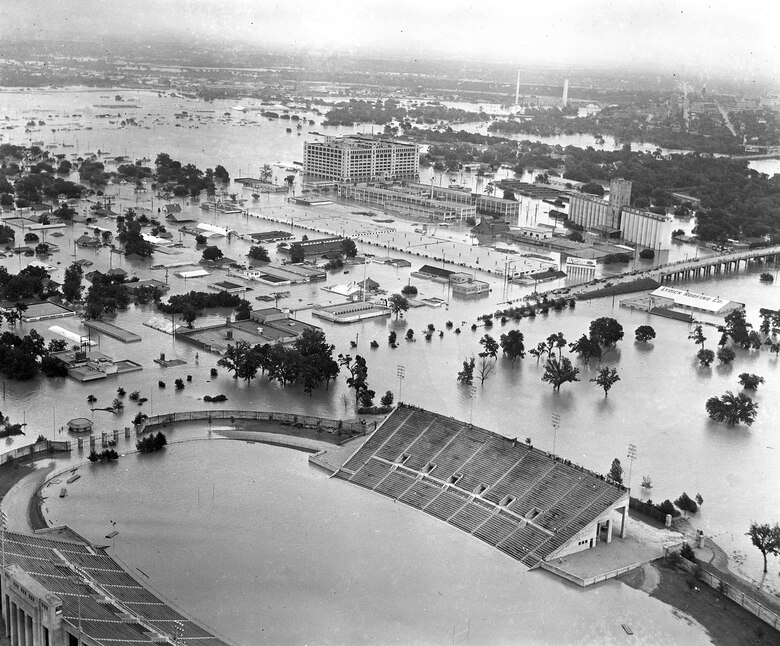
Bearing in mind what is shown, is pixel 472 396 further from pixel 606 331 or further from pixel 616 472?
pixel 606 331

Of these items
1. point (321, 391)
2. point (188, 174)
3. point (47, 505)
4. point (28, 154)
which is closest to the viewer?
point (47, 505)

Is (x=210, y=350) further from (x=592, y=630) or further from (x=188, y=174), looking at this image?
(x=188, y=174)

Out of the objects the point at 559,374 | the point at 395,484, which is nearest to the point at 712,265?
the point at 559,374

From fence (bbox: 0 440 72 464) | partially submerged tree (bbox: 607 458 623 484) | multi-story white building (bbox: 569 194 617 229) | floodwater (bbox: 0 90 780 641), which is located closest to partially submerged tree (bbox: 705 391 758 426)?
floodwater (bbox: 0 90 780 641)

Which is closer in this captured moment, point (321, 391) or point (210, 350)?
point (321, 391)

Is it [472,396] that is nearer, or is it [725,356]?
[472,396]

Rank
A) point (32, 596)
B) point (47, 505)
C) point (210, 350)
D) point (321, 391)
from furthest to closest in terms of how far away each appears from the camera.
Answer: point (210, 350)
point (321, 391)
point (47, 505)
point (32, 596)

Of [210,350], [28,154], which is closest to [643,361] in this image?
[210,350]

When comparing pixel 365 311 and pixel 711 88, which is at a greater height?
pixel 711 88
